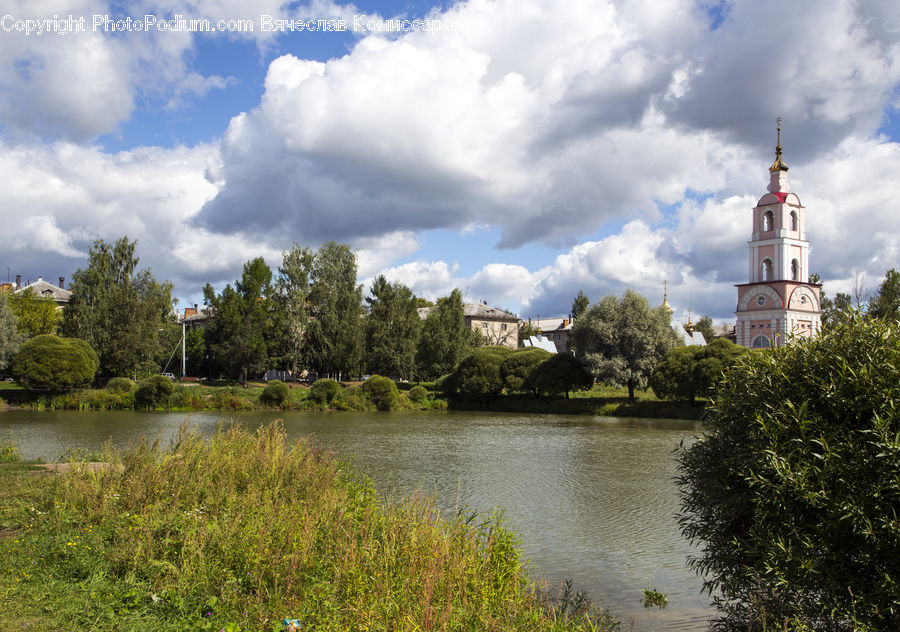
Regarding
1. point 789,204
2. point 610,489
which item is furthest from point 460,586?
point 789,204

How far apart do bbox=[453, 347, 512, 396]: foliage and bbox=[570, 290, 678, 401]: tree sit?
26.8 feet

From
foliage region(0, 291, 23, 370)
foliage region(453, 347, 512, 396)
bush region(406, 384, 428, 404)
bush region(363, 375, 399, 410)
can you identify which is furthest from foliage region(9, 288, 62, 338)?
foliage region(453, 347, 512, 396)

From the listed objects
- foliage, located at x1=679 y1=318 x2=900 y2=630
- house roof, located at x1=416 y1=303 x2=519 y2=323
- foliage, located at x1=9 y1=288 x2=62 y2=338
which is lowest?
foliage, located at x1=679 y1=318 x2=900 y2=630

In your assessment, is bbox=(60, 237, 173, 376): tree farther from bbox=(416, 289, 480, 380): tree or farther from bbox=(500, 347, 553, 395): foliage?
bbox=(500, 347, 553, 395): foliage

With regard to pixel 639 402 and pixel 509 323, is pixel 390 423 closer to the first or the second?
pixel 639 402

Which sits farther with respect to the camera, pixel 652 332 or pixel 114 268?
pixel 114 268

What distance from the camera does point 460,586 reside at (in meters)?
6.56

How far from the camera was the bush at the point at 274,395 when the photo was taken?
53812 mm

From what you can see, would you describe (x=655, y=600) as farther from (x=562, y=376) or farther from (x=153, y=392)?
(x=153, y=392)

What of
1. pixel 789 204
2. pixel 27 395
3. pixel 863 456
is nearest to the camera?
pixel 863 456

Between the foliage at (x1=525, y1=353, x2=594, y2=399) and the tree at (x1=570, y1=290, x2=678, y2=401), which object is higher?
the tree at (x1=570, y1=290, x2=678, y2=401)

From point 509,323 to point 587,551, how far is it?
106 meters

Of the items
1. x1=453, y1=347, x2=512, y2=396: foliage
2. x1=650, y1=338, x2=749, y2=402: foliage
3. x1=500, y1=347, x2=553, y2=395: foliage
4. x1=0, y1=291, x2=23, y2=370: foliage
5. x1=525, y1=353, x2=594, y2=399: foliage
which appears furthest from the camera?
x1=453, y1=347, x2=512, y2=396: foliage

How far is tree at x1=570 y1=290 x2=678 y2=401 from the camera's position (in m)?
52.3
